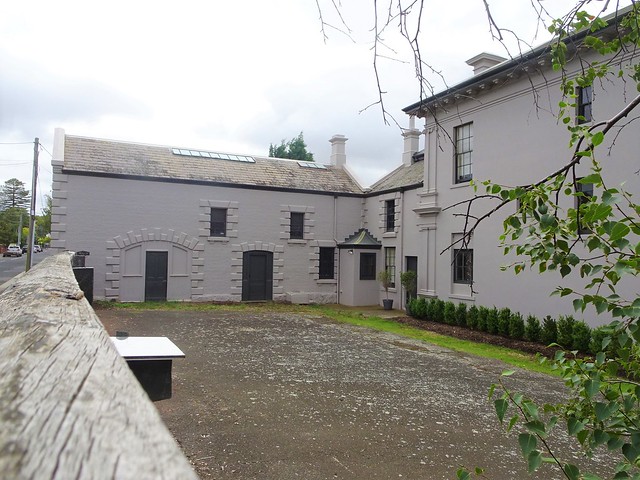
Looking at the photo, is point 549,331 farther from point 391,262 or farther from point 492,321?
point 391,262

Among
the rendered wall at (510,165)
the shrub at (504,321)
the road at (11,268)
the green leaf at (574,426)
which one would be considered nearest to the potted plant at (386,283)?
the rendered wall at (510,165)

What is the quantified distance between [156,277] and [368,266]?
10.3 meters

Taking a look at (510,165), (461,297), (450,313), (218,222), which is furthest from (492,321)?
(218,222)

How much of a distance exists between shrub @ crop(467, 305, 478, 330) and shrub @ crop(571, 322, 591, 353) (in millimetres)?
3918

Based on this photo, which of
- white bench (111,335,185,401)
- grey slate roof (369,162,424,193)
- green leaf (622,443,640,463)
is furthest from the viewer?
grey slate roof (369,162,424,193)

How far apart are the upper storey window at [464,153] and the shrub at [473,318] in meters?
4.70

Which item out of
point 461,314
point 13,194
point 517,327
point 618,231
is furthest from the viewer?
point 13,194

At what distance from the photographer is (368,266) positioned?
2342 cm

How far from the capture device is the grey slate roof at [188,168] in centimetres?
2025

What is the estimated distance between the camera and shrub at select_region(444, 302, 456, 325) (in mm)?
16391

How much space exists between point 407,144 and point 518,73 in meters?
10.9

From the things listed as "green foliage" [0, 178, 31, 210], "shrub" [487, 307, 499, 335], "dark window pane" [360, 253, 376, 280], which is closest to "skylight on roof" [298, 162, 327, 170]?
"dark window pane" [360, 253, 376, 280]

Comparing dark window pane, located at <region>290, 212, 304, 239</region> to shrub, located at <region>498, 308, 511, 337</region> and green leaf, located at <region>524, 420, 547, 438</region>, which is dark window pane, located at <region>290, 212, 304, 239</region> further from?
green leaf, located at <region>524, 420, 547, 438</region>

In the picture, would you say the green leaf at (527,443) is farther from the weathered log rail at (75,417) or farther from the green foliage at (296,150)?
the green foliage at (296,150)
